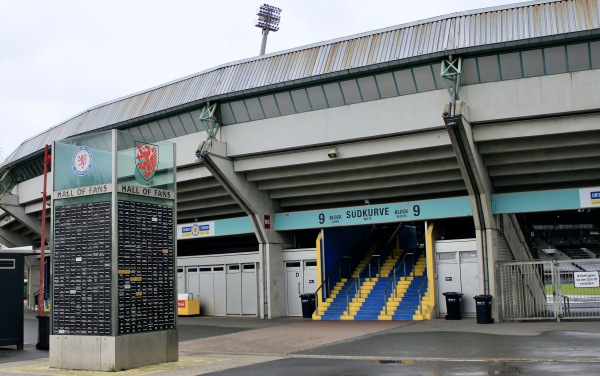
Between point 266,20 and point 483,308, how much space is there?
98.7 feet

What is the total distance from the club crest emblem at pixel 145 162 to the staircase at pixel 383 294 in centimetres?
1195

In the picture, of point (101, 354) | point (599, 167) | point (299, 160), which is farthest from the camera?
point (299, 160)

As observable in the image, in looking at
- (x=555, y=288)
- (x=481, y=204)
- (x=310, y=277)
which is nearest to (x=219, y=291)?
(x=310, y=277)

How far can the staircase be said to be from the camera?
2302cm

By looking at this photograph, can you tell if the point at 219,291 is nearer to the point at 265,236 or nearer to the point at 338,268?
the point at 265,236

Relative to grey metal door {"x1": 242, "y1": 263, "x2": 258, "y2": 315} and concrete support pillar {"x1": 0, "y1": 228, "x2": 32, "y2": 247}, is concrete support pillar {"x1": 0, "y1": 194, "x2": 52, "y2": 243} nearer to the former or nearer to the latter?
concrete support pillar {"x1": 0, "y1": 228, "x2": 32, "y2": 247}

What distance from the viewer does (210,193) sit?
87.6 ft

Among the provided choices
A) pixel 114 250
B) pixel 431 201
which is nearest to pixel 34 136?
pixel 431 201

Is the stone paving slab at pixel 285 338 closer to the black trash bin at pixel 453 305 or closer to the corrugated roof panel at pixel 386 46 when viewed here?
the black trash bin at pixel 453 305

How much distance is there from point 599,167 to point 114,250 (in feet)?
49.8

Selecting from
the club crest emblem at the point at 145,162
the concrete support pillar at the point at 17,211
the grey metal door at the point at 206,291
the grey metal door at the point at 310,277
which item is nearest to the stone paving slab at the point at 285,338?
the grey metal door at the point at 310,277

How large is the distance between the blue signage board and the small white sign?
3867mm

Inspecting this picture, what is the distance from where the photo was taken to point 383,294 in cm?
2442

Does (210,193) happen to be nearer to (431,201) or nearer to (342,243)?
(342,243)
